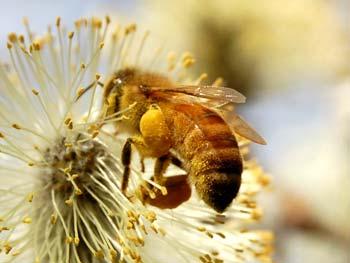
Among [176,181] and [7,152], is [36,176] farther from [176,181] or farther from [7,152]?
[176,181]

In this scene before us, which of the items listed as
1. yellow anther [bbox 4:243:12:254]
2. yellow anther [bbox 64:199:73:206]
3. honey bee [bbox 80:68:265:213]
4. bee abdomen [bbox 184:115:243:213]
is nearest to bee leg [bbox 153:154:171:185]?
honey bee [bbox 80:68:265:213]

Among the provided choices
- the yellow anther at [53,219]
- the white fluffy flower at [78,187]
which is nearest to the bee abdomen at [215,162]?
the white fluffy flower at [78,187]

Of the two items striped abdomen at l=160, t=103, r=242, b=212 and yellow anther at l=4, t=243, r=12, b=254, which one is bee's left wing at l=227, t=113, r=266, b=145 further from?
yellow anther at l=4, t=243, r=12, b=254

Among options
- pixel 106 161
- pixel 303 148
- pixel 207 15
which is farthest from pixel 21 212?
pixel 303 148

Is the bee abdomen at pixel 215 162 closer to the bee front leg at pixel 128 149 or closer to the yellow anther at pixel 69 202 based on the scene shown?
the bee front leg at pixel 128 149

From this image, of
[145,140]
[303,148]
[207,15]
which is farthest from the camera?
[303,148]

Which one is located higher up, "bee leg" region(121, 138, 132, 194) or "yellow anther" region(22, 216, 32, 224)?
"bee leg" region(121, 138, 132, 194)
